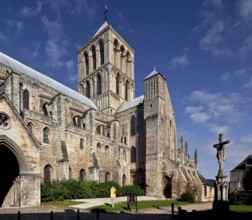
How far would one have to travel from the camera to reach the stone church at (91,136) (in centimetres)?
1856

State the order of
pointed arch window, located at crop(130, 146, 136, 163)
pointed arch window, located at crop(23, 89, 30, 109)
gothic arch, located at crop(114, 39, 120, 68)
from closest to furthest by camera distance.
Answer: pointed arch window, located at crop(23, 89, 30, 109) < pointed arch window, located at crop(130, 146, 136, 163) < gothic arch, located at crop(114, 39, 120, 68)

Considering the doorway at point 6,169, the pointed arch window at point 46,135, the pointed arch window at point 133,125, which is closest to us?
the doorway at point 6,169

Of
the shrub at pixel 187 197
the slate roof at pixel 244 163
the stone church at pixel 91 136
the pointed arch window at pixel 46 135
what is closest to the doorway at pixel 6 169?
the stone church at pixel 91 136

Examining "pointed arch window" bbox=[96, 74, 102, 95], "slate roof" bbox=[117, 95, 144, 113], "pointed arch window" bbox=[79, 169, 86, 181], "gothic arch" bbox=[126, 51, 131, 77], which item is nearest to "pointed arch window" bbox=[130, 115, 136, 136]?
"slate roof" bbox=[117, 95, 144, 113]

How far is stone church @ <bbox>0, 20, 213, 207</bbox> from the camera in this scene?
18562mm

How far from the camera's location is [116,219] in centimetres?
1387

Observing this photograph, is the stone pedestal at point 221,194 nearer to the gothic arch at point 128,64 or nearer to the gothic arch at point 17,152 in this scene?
the gothic arch at point 17,152

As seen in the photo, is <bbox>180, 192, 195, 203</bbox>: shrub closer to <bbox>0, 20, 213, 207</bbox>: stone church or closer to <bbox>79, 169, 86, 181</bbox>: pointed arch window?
<bbox>0, 20, 213, 207</bbox>: stone church

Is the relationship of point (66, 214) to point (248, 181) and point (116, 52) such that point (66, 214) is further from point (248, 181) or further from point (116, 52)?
point (116, 52)

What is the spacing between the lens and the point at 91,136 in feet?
109

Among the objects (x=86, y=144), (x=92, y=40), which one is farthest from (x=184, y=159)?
(x=92, y=40)

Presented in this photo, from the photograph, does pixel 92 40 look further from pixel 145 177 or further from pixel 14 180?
pixel 14 180

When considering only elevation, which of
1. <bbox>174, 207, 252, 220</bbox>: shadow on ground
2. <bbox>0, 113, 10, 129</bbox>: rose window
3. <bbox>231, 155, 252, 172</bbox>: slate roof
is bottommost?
<bbox>231, 155, 252, 172</bbox>: slate roof

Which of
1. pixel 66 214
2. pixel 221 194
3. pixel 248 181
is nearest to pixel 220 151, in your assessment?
pixel 221 194
